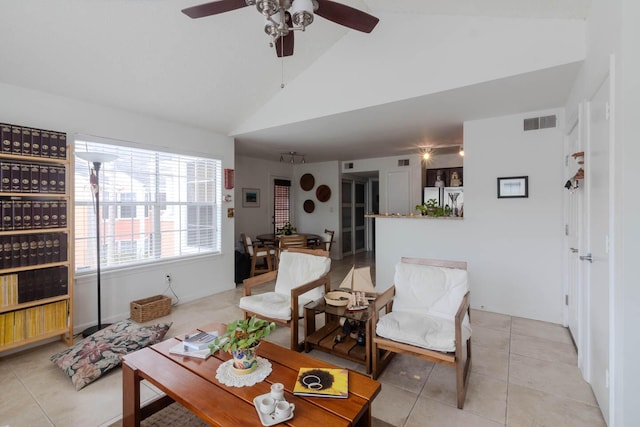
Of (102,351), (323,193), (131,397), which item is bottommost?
(102,351)

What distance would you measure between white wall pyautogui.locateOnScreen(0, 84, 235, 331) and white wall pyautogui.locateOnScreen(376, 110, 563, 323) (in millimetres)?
3230

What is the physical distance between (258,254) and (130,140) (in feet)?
9.04

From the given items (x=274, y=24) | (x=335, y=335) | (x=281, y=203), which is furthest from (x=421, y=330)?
(x=281, y=203)

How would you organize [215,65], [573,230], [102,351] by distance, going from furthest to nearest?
[215,65], [573,230], [102,351]

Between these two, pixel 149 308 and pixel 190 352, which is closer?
pixel 190 352

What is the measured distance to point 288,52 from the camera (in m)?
2.33

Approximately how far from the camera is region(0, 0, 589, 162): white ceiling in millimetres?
2404

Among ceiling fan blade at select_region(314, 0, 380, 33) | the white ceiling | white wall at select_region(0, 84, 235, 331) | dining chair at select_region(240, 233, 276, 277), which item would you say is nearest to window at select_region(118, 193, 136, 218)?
white wall at select_region(0, 84, 235, 331)

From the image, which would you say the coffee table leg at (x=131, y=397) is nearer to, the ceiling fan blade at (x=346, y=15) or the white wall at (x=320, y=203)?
the ceiling fan blade at (x=346, y=15)

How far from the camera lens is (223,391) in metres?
1.48

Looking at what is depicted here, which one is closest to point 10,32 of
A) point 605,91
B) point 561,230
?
point 605,91

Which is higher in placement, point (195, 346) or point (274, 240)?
point (274, 240)

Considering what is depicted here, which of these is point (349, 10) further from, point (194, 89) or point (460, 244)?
point (460, 244)

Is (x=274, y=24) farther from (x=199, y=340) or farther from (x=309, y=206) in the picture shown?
(x=309, y=206)
